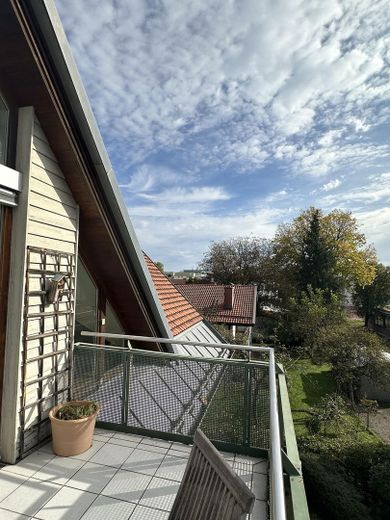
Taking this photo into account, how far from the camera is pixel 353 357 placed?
A: 617 inches

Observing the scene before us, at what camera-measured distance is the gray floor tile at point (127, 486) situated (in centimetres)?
281

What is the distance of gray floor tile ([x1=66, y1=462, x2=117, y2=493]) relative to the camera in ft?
9.55

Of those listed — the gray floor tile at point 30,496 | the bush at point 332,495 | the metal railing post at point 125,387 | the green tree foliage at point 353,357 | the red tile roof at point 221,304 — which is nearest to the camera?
the gray floor tile at point 30,496

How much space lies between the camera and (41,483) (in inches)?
115

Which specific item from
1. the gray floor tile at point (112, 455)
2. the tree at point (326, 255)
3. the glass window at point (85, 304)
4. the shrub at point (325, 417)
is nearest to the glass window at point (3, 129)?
the glass window at point (85, 304)

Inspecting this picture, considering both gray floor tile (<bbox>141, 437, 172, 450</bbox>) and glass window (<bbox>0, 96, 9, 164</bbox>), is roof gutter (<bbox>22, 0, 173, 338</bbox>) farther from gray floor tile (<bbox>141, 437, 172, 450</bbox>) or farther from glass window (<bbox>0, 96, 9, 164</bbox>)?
gray floor tile (<bbox>141, 437, 172, 450</bbox>)

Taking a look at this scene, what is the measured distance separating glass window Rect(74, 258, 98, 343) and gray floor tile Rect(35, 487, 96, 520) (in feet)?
7.01

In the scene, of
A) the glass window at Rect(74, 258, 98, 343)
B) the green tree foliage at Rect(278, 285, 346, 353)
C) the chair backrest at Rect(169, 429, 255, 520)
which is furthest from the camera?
the green tree foliage at Rect(278, 285, 346, 353)

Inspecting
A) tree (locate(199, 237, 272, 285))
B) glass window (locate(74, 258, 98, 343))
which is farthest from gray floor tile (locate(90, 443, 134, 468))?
tree (locate(199, 237, 272, 285))

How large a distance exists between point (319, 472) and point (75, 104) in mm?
9073

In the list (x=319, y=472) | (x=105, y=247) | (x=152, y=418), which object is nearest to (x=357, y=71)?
(x=105, y=247)

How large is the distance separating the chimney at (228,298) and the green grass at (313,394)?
17.1 feet

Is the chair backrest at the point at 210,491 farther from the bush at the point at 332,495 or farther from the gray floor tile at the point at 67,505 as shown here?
the bush at the point at 332,495

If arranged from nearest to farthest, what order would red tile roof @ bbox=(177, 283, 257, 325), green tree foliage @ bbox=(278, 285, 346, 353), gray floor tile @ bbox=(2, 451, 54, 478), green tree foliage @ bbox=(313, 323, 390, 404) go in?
gray floor tile @ bbox=(2, 451, 54, 478) → green tree foliage @ bbox=(313, 323, 390, 404) → green tree foliage @ bbox=(278, 285, 346, 353) → red tile roof @ bbox=(177, 283, 257, 325)
